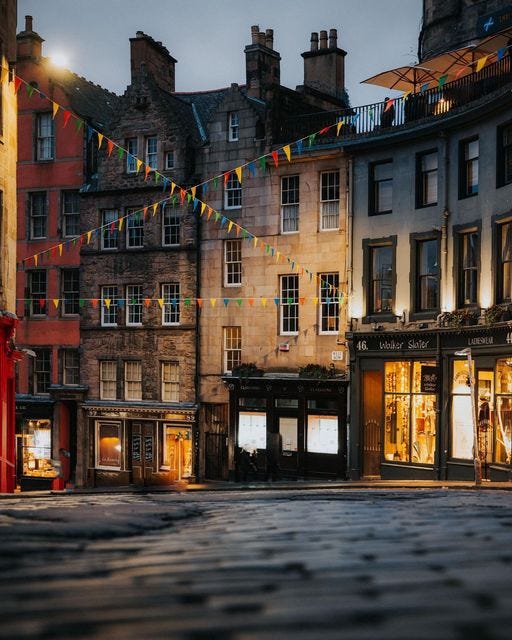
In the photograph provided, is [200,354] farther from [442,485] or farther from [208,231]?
[442,485]

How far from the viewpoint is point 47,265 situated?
122 feet

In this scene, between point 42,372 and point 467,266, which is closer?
point 467,266

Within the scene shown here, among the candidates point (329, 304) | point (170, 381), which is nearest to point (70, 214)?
point (170, 381)

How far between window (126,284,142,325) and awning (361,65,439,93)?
1269 cm

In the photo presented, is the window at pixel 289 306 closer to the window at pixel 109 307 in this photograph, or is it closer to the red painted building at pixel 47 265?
the window at pixel 109 307

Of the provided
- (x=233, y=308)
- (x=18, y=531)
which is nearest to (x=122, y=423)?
(x=233, y=308)

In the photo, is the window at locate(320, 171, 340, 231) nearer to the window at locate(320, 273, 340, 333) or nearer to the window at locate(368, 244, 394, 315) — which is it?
the window at locate(320, 273, 340, 333)

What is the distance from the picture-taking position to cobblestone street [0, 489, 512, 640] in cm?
352

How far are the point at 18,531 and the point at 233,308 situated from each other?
88.7 ft

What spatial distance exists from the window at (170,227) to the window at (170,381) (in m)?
4.94

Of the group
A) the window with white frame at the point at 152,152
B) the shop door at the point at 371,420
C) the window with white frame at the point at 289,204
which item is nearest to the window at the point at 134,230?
the window with white frame at the point at 152,152

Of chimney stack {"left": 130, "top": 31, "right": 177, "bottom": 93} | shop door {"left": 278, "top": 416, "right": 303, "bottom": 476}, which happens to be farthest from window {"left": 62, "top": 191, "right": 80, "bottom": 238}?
shop door {"left": 278, "top": 416, "right": 303, "bottom": 476}

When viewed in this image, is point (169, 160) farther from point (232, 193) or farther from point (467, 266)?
point (467, 266)

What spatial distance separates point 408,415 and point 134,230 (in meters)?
14.4
